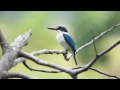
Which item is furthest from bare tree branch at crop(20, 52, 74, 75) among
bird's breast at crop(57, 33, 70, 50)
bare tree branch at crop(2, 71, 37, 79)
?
bird's breast at crop(57, 33, 70, 50)

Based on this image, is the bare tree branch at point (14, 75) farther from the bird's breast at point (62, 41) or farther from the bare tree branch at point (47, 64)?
the bird's breast at point (62, 41)

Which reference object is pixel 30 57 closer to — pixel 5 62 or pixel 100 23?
pixel 5 62

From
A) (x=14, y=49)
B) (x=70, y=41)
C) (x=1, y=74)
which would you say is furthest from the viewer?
(x=70, y=41)

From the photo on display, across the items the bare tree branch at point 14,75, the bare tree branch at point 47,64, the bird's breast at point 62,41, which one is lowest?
the bird's breast at point 62,41

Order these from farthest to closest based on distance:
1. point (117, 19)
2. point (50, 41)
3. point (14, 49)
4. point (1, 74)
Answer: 1. point (117, 19)
2. point (50, 41)
3. point (14, 49)
4. point (1, 74)

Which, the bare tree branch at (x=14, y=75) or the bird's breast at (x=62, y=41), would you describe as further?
the bird's breast at (x=62, y=41)

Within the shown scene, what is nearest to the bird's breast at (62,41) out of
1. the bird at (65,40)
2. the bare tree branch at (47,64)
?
the bird at (65,40)

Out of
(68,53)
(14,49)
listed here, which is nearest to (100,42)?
(68,53)

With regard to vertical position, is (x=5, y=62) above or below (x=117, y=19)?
above

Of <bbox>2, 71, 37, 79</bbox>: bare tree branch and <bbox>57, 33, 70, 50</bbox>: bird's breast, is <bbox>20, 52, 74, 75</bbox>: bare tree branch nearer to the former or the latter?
<bbox>2, 71, 37, 79</bbox>: bare tree branch

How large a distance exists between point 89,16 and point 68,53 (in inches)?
22.7

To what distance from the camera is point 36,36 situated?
1.99 meters

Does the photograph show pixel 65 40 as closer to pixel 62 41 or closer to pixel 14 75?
pixel 62 41
